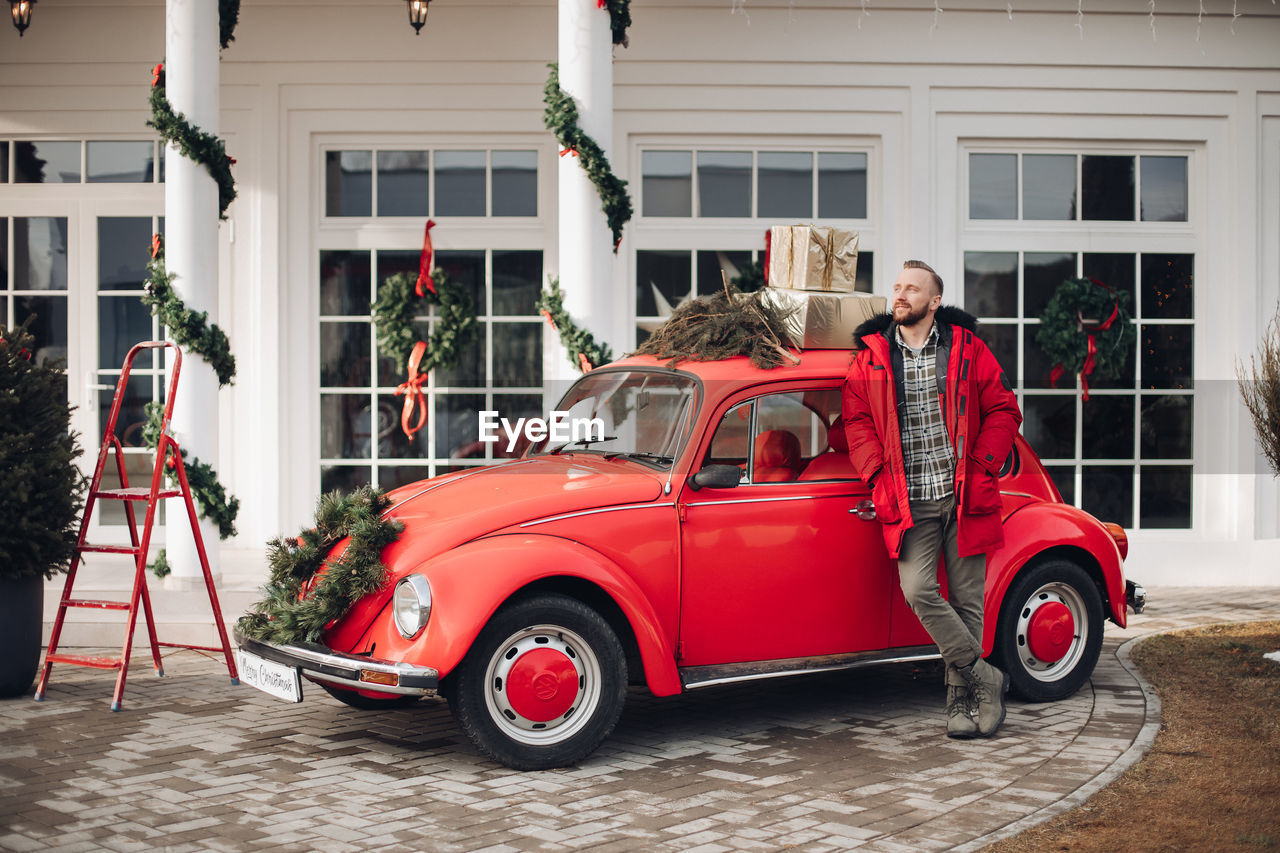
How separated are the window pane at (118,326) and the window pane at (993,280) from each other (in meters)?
7.18

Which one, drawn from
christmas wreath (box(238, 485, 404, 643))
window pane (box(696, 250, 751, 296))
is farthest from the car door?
window pane (box(696, 250, 751, 296))

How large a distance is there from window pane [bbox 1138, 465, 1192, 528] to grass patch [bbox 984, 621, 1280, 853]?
3.49m

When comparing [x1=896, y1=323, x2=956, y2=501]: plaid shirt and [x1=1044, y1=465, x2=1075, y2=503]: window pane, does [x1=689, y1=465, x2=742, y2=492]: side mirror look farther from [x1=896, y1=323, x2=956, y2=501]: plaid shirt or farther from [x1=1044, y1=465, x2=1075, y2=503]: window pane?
[x1=1044, y1=465, x2=1075, y2=503]: window pane

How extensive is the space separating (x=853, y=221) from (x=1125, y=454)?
3.14 meters

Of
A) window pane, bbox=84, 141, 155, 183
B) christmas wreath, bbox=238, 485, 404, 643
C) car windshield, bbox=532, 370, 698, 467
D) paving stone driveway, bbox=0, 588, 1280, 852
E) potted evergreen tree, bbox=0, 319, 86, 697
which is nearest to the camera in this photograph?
paving stone driveway, bbox=0, 588, 1280, 852

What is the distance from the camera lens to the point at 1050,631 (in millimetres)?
6133

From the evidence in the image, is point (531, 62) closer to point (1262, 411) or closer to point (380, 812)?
point (1262, 411)

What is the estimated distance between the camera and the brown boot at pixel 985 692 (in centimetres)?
557

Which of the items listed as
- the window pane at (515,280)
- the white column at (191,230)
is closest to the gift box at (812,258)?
the white column at (191,230)

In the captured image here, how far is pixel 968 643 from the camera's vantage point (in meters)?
5.52

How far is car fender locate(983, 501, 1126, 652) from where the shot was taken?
19.5 ft

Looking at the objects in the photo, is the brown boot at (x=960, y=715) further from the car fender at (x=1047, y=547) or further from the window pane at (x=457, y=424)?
the window pane at (x=457, y=424)

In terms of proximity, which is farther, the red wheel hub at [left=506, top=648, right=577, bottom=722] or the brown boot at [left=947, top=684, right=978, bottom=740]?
the brown boot at [left=947, top=684, right=978, bottom=740]

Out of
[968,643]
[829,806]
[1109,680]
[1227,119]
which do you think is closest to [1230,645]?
[1109,680]
